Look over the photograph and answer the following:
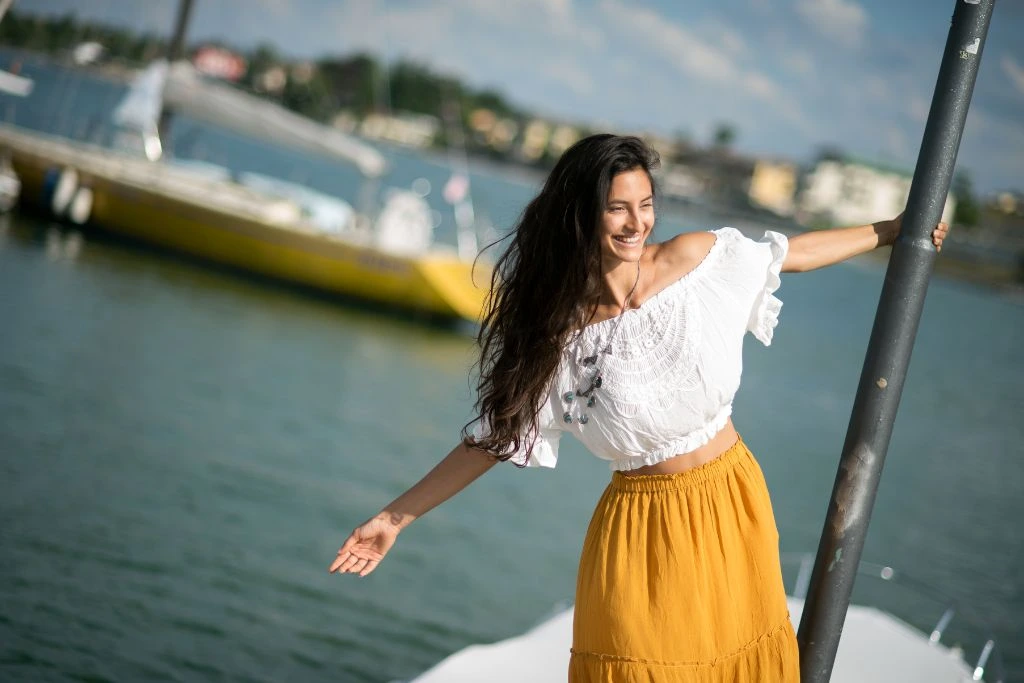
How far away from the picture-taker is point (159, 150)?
71.9ft

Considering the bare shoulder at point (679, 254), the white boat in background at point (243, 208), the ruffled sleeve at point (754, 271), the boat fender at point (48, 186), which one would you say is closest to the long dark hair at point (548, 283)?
the bare shoulder at point (679, 254)

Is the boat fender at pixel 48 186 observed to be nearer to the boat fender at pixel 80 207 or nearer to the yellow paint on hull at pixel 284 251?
the yellow paint on hull at pixel 284 251

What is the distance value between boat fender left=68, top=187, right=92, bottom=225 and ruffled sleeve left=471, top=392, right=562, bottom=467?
19199 millimetres

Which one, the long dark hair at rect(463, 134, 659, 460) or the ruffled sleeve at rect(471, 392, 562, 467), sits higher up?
the long dark hair at rect(463, 134, 659, 460)

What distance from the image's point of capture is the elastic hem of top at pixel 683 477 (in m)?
2.42

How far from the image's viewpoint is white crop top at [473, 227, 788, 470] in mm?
2354

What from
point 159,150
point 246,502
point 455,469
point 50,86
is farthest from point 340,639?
point 50,86

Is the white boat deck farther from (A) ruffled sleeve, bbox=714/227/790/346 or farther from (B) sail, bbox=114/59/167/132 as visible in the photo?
(B) sail, bbox=114/59/167/132

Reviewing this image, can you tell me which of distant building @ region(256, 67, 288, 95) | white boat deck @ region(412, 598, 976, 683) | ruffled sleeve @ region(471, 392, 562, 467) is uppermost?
distant building @ region(256, 67, 288, 95)

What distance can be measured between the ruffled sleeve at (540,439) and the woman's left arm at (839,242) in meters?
0.65

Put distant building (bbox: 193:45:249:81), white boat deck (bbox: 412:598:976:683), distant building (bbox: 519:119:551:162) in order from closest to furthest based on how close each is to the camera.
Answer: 1. white boat deck (bbox: 412:598:976:683)
2. distant building (bbox: 193:45:249:81)
3. distant building (bbox: 519:119:551:162)

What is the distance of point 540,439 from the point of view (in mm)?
2508

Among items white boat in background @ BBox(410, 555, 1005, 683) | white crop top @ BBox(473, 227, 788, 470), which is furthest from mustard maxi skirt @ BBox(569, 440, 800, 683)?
white boat in background @ BBox(410, 555, 1005, 683)

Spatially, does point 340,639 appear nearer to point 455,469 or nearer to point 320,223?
point 455,469
